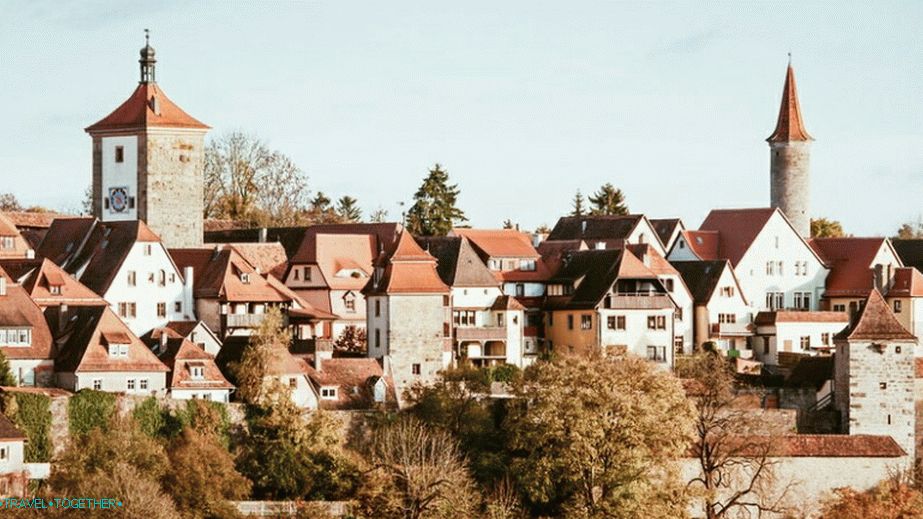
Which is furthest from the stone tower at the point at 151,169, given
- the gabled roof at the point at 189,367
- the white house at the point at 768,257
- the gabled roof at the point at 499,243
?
the white house at the point at 768,257

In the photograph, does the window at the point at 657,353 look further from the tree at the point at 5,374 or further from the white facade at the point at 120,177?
the tree at the point at 5,374

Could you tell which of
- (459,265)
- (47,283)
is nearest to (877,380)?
(459,265)

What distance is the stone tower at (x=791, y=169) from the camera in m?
100

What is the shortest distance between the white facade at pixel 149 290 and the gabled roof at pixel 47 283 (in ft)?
4.87

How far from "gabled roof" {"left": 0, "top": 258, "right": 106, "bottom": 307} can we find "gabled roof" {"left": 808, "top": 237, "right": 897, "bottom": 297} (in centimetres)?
2997

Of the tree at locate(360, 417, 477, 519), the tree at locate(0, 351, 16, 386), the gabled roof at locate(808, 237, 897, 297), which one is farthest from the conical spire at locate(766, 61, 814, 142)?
the tree at locate(0, 351, 16, 386)

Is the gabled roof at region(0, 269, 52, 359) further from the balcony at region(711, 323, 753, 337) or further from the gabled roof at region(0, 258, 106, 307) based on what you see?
the balcony at region(711, 323, 753, 337)

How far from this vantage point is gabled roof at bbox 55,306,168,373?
6825 centimetres

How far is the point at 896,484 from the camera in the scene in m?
71.4

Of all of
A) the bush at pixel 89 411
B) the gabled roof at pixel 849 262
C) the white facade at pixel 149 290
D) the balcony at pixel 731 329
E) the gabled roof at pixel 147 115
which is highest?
the gabled roof at pixel 147 115

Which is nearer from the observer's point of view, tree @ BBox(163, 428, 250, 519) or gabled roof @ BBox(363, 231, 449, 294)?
tree @ BBox(163, 428, 250, 519)

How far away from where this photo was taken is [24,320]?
69000 mm

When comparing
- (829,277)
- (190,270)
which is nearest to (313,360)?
(190,270)

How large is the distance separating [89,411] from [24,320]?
16.0 ft
